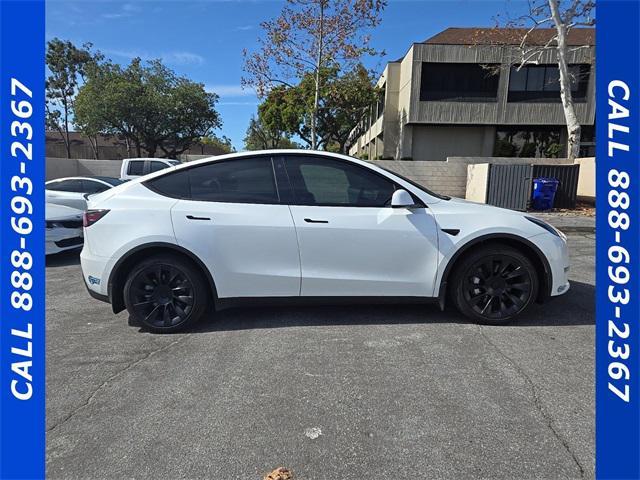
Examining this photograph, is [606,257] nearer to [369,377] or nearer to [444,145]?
A: [369,377]

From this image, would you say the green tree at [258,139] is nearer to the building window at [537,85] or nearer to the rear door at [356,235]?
the building window at [537,85]

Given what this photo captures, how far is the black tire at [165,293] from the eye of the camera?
336cm

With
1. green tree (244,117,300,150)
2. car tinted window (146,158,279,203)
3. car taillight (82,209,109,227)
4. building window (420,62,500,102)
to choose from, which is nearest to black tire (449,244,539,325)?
car tinted window (146,158,279,203)

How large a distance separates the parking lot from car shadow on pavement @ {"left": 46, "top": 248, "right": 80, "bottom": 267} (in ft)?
10.2

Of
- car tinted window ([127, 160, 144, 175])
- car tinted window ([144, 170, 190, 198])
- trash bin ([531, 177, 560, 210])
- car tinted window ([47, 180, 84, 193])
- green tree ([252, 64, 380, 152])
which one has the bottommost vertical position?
car tinted window ([144, 170, 190, 198])

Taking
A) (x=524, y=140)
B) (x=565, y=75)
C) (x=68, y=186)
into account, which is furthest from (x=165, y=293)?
(x=524, y=140)

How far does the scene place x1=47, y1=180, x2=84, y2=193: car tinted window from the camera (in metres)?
7.26

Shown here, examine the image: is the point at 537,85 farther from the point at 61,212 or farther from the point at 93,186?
the point at 61,212

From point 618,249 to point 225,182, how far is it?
2903 millimetres

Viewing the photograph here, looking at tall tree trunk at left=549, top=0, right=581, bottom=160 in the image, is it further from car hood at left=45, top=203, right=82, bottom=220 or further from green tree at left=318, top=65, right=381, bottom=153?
car hood at left=45, top=203, right=82, bottom=220

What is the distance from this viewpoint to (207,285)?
342 centimetres

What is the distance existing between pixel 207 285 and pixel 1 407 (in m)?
1.89

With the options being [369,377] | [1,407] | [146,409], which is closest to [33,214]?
[1,407]

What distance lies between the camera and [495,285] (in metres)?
3.47
